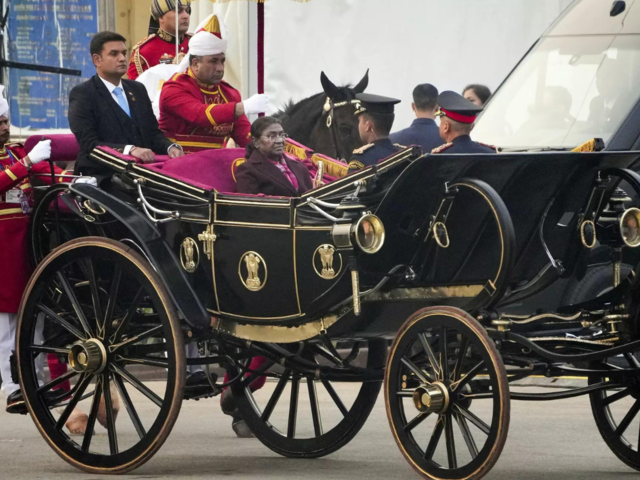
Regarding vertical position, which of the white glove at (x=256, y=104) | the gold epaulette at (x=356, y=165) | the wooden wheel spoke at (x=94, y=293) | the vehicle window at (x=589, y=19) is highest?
the vehicle window at (x=589, y=19)

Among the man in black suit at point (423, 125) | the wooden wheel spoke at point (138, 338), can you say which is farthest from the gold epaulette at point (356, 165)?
the wooden wheel spoke at point (138, 338)

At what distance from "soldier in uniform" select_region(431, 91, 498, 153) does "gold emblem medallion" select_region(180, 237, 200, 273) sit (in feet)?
4.16

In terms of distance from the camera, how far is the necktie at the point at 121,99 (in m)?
7.27

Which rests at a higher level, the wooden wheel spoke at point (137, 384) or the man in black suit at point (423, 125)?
the man in black suit at point (423, 125)

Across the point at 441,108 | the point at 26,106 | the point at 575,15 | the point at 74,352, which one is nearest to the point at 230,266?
the point at 74,352

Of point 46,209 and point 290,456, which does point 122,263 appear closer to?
point 46,209

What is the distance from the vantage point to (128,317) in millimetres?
6160

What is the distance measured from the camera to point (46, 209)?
6.79m

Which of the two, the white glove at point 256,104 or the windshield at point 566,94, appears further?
the windshield at point 566,94

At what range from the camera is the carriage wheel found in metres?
6.80

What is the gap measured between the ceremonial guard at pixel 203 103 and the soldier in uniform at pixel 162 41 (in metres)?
2.51

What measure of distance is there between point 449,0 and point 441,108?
3726 millimetres

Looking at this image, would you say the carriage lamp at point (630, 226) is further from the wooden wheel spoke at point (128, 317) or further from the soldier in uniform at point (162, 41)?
the soldier in uniform at point (162, 41)

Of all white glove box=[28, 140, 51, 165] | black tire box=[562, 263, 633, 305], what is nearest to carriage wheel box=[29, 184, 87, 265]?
white glove box=[28, 140, 51, 165]
